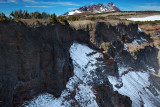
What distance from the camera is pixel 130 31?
29.0 m

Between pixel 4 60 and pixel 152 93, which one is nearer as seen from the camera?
pixel 4 60

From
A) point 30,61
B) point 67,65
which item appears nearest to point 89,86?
point 67,65

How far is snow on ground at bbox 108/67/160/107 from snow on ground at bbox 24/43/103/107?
4063 mm

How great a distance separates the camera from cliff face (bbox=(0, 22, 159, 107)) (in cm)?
934

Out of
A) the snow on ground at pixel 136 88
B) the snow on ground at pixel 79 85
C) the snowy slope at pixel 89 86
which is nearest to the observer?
the snow on ground at pixel 79 85

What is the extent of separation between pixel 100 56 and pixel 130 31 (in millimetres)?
14076

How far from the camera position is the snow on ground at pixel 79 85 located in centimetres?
1155

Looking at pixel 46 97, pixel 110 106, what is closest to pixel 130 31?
pixel 110 106

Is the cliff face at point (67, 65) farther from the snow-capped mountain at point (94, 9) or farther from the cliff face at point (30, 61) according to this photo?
the snow-capped mountain at point (94, 9)

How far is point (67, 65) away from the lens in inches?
541

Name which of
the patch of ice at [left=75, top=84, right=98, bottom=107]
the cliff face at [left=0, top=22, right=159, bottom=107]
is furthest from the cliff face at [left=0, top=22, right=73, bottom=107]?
the patch of ice at [left=75, top=84, right=98, bottom=107]

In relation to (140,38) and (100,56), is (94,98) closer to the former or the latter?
(100,56)

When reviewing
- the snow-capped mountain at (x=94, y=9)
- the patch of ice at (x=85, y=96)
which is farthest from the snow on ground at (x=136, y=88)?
the snow-capped mountain at (x=94, y=9)

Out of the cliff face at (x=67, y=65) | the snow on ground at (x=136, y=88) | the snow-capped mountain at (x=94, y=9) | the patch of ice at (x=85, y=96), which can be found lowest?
the snow on ground at (x=136, y=88)
